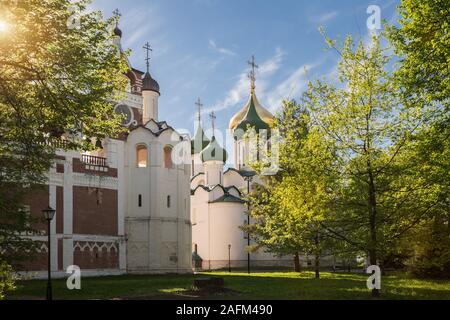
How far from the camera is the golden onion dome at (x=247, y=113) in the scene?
200 feet

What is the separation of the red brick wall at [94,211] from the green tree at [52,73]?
60.2 ft

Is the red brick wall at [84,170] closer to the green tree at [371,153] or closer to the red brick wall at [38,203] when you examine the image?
the red brick wall at [38,203]

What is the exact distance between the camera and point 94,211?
1401 inches

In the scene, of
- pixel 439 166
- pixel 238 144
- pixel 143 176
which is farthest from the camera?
pixel 238 144

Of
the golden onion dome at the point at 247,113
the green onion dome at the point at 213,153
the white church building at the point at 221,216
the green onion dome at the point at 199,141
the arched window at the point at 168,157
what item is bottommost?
the white church building at the point at 221,216

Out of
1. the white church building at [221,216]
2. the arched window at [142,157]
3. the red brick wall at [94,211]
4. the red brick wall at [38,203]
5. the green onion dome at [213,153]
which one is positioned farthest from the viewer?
the green onion dome at [213,153]

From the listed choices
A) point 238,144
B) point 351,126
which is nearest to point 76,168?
point 351,126

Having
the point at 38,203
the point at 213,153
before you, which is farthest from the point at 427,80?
the point at 213,153

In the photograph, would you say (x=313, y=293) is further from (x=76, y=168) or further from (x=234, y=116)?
(x=234, y=116)

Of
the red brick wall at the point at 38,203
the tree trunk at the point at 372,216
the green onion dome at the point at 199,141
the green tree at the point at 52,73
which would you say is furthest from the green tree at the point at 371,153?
the green onion dome at the point at 199,141

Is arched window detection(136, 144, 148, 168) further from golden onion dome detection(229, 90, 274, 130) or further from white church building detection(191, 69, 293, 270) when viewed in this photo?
golden onion dome detection(229, 90, 274, 130)
